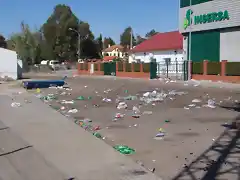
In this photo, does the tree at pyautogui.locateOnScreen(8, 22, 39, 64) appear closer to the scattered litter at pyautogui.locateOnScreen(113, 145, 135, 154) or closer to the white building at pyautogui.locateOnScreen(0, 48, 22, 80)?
the white building at pyautogui.locateOnScreen(0, 48, 22, 80)

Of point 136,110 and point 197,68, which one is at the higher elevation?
point 197,68

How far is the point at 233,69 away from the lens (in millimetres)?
28984

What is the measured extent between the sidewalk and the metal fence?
23.5 metres

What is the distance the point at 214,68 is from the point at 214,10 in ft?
22.7

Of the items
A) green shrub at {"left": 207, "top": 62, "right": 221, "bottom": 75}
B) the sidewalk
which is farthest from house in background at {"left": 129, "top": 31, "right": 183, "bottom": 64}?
the sidewalk

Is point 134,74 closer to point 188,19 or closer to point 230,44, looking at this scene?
point 188,19

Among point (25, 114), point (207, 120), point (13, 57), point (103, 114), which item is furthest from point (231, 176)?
point (13, 57)

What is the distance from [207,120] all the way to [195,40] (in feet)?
89.9

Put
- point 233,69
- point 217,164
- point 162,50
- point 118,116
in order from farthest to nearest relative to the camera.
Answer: point 162,50 < point 233,69 < point 118,116 < point 217,164

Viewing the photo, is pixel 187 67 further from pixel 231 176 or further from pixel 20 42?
pixel 20 42

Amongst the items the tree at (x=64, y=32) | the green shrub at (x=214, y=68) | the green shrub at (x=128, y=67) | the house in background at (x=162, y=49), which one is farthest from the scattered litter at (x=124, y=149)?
the tree at (x=64, y=32)

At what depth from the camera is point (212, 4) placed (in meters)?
35.2

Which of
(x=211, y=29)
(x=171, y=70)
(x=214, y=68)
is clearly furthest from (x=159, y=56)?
(x=214, y=68)

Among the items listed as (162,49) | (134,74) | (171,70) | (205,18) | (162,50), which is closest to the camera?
(205,18)
